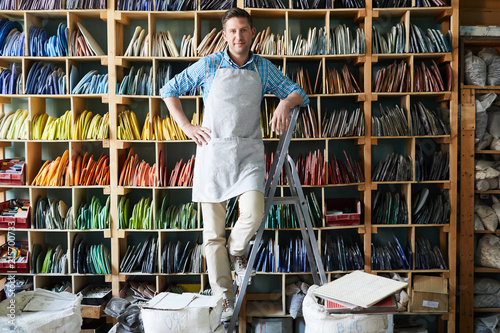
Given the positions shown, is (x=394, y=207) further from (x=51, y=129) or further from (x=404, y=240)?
(x=51, y=129)

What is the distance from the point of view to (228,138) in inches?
110

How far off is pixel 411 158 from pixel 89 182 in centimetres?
274

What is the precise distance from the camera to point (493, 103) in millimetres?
3406

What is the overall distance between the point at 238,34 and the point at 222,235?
4.18 feet

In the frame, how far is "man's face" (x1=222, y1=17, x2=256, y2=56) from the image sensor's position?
2772mm

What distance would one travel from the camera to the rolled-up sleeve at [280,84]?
9.74 feet

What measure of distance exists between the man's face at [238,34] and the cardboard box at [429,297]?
2.48 m

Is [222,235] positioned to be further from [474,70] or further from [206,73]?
[474,70]

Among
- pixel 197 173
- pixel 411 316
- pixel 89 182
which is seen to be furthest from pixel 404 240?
pixel 89 182

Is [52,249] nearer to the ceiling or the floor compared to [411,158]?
nearer to the floor

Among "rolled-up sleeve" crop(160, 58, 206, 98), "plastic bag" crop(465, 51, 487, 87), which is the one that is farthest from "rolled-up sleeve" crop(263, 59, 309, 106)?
"plastic bag" crop(465, 51, 487, 87)

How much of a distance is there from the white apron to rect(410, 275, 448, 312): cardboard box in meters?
1.92

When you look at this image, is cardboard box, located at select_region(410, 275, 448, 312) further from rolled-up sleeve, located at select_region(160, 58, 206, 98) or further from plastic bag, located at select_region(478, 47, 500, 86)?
rolled-up sleeve, located at select_region(160, 58, 206, 98)

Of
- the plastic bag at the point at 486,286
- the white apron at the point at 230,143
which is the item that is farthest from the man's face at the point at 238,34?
the plastic bag at the point at 486,286
